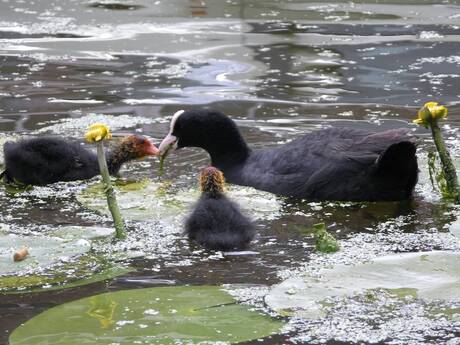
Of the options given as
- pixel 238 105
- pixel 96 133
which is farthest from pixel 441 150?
pixel 238 105

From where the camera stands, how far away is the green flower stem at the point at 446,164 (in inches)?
272

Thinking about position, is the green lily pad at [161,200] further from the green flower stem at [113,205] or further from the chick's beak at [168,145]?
the green flower stem at [113,205]

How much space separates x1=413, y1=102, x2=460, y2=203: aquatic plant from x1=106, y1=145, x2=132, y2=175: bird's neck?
2180 millimetres

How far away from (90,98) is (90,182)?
2743 mm

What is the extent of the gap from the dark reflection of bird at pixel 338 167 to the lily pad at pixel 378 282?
164 centimetres

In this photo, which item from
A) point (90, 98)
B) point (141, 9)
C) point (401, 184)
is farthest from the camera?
point (141, 9)

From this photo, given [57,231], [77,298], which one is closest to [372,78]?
[57,231]

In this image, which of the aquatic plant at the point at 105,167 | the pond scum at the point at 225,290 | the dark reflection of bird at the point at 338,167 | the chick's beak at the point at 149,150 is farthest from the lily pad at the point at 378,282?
the chick's beak at the point at 149,150

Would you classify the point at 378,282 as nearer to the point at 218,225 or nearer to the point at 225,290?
the point at 225,290

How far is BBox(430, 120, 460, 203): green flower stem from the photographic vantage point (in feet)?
22.7

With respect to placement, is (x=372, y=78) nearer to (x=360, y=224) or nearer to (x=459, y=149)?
(x=459, y=149)

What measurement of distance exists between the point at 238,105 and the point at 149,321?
223 inches

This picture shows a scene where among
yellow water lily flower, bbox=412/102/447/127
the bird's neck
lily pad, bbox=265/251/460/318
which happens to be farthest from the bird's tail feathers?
the bird's neck

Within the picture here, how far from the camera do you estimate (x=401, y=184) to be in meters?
7.68
